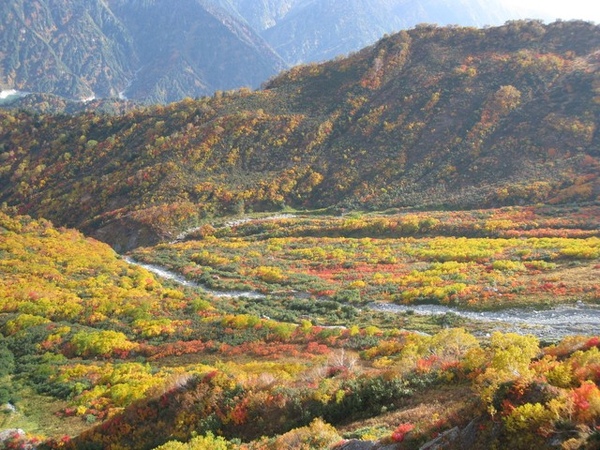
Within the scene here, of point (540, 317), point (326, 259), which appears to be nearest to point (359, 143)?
point (326, 259)

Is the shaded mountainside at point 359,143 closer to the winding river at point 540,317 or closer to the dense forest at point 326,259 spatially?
the dense forest at point 326,259

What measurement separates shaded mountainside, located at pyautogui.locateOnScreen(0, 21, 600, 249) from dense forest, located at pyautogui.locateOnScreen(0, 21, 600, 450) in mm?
506

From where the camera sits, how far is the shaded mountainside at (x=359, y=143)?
77.4 m

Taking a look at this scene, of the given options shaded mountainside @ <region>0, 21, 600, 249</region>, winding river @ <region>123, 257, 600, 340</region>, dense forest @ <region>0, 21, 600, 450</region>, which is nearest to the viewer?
dense forest @ <region>0, 21, 600, 450</region>

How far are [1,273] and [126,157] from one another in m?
63.0

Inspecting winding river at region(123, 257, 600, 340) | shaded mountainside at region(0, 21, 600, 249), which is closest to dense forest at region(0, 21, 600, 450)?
winding river at region(123, 257, 600, 340)

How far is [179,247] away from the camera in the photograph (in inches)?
2520

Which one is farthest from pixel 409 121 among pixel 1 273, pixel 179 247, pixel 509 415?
pixel 509 415

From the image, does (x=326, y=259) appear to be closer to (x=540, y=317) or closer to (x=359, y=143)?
(x=540, y=317)

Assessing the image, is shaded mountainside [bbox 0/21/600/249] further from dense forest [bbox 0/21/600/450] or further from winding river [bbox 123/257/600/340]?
winding river [bbox 123/257/600/340]

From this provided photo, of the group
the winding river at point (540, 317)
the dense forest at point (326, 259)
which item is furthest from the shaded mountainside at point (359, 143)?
the winding river at point (540, 317)

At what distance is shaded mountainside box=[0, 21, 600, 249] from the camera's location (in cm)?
7744

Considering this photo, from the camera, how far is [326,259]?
52.1 meters

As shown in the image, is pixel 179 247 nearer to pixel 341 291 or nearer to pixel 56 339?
pixel 341 291
